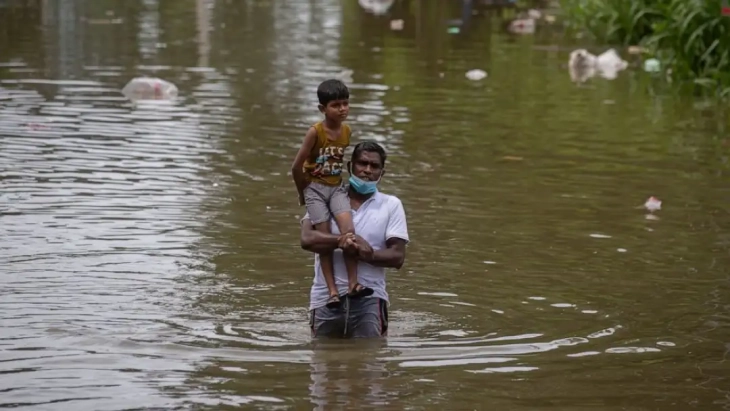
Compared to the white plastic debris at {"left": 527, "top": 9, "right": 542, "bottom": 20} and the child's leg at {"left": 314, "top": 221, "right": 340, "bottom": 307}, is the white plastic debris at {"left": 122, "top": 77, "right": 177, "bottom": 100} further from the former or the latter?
the white plastic debris at {"left": 527, "top": 9, "right": 542, "bottom": 20}

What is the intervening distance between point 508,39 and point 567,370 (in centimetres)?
1665

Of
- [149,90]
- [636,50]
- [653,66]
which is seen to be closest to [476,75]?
[653,66]

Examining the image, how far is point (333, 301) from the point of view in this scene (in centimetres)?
634

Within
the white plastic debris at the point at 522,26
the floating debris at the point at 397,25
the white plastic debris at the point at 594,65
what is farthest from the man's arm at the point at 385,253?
the floating debris at the point at 397,25

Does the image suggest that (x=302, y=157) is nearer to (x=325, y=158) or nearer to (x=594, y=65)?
(x=325, y=158)

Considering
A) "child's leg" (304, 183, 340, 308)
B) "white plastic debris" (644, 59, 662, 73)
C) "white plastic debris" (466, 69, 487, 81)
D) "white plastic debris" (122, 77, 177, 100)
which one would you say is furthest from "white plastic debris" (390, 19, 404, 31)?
"child's leg" (304, 183, 340, 308)

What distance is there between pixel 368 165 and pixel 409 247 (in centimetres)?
271

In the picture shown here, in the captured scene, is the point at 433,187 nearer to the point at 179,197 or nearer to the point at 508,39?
the point at 179,197

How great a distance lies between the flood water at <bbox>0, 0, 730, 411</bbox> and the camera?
611cm

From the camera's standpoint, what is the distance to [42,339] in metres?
6.68

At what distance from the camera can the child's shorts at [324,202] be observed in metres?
6.30

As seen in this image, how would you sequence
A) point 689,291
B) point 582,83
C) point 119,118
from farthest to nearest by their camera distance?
point 582,83 < point 119,118 < point 689,291

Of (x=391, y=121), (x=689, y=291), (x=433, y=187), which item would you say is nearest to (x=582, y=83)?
(x=391, y=121)

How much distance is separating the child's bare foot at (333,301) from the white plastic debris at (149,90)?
29.8 feet
